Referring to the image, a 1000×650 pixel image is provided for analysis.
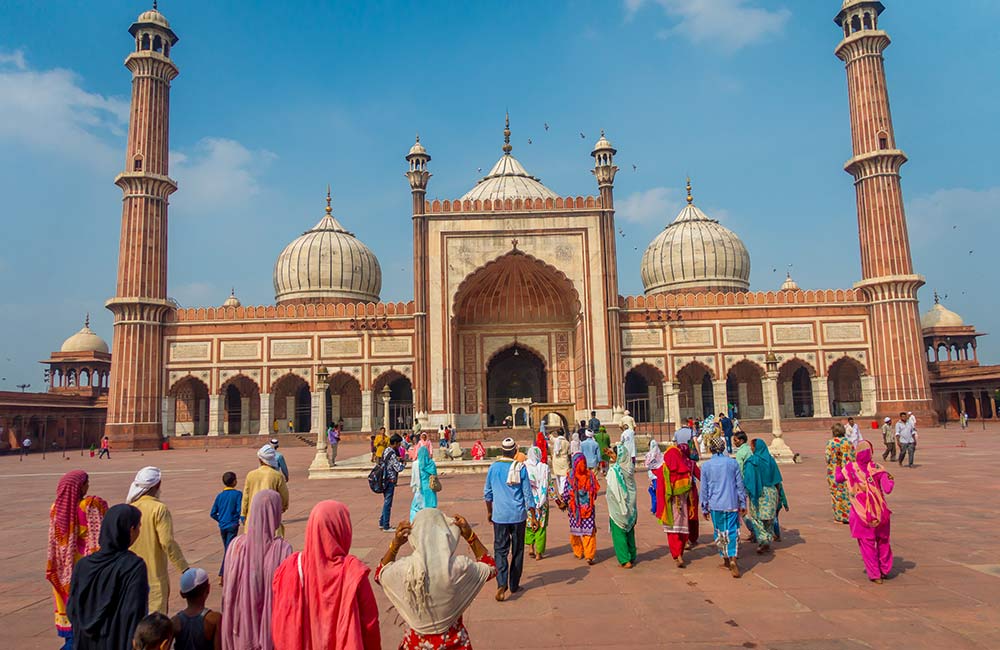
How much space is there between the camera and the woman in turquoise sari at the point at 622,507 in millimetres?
6086

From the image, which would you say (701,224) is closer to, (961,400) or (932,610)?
(961,400)

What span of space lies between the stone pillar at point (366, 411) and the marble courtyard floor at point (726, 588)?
18699 mm

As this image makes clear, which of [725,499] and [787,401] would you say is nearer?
[725,499]

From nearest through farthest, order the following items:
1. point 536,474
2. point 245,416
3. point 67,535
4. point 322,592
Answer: point 322,592 → point 67,535 → point 536,474 → point 245,416

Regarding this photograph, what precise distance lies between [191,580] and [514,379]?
30.5 meters

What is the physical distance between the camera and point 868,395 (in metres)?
29.6

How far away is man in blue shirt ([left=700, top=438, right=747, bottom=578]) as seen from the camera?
19.4 feet

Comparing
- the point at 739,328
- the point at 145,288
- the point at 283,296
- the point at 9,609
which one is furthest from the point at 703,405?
the point at 9,609

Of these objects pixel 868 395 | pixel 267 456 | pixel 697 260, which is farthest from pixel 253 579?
pixel 697 260

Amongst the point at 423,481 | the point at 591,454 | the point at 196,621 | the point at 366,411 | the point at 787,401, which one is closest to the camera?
the point at 196,621

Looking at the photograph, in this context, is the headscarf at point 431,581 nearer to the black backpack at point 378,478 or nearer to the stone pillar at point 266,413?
the black backpack at point 378,478

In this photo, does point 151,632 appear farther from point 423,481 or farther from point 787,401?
point 787,401

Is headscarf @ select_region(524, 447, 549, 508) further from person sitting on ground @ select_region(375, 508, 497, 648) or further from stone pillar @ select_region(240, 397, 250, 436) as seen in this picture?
stone pillar @ select_region(240, 397, 250, 436)

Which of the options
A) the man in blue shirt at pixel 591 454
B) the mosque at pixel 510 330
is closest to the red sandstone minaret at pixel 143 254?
the mosque at pixel 510 330
